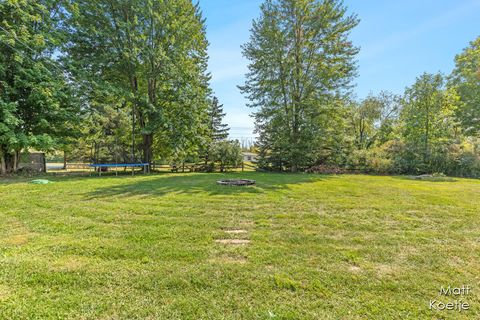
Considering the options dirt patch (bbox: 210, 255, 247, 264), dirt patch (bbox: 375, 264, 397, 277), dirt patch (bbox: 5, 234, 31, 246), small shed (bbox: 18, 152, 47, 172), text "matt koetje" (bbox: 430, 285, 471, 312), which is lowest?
text "matt koetje" (bbox: 430, 285, 471, 312)

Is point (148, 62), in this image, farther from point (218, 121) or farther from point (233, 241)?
point (233, 241)

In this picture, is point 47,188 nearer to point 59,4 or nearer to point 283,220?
point 283,220

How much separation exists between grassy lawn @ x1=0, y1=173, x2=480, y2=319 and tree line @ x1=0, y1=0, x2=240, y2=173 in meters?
7.02

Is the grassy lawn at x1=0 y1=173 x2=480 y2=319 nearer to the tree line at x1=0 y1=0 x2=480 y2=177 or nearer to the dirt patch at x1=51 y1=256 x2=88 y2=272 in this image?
the dirt patch at x1=51 y1=256 x2=88 y2=272

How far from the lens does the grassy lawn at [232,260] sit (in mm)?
1723

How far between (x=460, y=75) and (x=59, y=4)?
3077cm

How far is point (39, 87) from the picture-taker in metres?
8.91

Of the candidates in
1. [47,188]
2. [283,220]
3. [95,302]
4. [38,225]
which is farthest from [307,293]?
[47,188]

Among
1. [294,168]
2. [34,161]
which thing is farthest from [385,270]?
[34,161]

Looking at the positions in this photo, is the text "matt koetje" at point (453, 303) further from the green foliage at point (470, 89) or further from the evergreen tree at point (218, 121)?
the green foliage at point (470, 89)

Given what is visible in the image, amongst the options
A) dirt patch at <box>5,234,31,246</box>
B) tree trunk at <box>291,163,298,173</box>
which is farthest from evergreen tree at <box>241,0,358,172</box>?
dirt patch at <box>5,234,31,246</box>

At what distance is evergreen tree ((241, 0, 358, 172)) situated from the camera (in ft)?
43.9

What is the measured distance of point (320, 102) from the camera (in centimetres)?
1376

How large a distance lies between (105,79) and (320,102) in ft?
41.8
